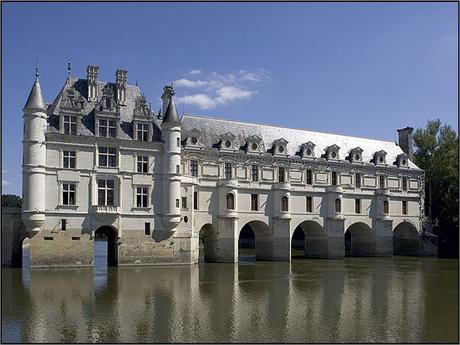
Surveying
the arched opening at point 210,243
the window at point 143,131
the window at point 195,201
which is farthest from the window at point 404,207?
the window at point 143,131

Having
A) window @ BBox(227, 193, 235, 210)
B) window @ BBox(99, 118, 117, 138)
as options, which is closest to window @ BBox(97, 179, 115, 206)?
window @ BBox(99, 118, 117, 138)

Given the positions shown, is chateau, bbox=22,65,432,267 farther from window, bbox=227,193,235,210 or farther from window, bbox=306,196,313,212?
window, bbox=306,196,313,212

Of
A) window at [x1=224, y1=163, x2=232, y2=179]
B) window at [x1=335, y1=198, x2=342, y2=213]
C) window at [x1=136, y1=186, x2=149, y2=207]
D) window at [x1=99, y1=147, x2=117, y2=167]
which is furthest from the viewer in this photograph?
window at [x1=335, y1=198, x2=342, y2=213]

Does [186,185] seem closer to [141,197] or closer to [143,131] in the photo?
[141,197]

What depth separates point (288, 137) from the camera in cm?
4728

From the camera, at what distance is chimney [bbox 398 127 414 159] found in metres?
56.0

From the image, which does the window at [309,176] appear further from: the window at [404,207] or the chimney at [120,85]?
the chimney at [120,85]

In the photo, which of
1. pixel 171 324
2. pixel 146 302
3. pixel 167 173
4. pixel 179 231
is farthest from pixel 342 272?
pixel 171 324

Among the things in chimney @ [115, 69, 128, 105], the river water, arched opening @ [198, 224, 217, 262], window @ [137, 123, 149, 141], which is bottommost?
the river water

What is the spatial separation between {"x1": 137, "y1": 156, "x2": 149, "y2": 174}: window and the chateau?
3.0 inches

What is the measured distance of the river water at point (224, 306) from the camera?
49.6ft

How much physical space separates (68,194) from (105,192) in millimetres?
2594

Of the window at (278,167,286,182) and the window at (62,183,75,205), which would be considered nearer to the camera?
the window at (62,183,75,205)

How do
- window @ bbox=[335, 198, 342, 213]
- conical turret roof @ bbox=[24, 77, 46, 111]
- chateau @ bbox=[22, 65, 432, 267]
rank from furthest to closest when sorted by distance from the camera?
window @ bbox=[335, 198, 342, 213]
chateau @ bbox=[22, 65, 432, 267]
conical turret roof @ bbox=[24, 77, 46, 111]
